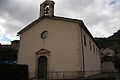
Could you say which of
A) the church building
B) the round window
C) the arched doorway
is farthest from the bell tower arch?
the arched doorway

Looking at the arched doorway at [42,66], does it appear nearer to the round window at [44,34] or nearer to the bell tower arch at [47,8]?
the round window at [44,34]

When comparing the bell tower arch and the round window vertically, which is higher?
the bell tower arch

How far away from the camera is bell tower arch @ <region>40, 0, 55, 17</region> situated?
18484mm

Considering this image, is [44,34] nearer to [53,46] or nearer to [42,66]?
[53,46]

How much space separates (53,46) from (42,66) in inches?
110

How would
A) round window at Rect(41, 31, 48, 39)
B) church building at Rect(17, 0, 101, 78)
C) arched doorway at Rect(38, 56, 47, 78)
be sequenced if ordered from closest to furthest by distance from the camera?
church building at Rect(17, 0, 101, 78), arched doorway at Rect(38, 56, 47, 78), round window at Rect(41, 31, 48, 39)

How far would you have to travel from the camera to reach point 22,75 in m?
12.8

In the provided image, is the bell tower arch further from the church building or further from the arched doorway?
the arched doorway

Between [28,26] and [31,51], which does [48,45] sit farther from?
[28,26]

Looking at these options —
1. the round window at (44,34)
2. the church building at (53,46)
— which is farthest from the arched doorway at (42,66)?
the round window at (44,34)

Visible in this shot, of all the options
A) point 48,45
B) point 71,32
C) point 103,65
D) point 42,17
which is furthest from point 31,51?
point 103,65

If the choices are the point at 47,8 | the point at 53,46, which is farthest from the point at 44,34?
the point at 47,8

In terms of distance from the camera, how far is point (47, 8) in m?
18.9

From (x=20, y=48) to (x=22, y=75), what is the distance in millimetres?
7134
